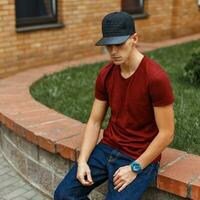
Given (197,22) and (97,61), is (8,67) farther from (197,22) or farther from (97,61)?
(197,22)

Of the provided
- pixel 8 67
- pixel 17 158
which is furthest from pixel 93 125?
pixel 8 67

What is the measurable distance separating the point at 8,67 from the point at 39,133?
10.0ft

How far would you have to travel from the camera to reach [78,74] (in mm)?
6277

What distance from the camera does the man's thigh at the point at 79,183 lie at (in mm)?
2865

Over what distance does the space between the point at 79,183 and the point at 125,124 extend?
461 millimetres

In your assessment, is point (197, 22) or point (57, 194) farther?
point (197, 22)

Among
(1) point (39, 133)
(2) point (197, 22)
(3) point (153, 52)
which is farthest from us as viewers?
(2) point (197, 22)

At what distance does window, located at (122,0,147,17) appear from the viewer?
9070mm

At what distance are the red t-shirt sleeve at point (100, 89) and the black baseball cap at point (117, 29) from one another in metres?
0.36

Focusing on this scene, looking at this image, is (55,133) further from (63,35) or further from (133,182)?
(63,35)

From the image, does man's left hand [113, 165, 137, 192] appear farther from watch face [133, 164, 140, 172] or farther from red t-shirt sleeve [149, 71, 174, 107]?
red t-shirt sleeve [149, 71, 174, 107]

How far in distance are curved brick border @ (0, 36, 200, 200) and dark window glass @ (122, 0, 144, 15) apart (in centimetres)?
382

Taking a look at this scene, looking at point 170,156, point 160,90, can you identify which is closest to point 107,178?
point 170,156

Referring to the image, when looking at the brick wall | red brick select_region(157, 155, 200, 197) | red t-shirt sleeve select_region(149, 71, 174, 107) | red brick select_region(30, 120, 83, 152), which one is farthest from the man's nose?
the brick wall
